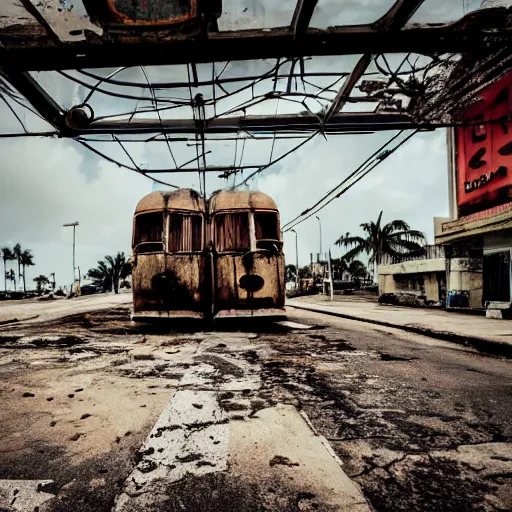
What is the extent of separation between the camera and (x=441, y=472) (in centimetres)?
196

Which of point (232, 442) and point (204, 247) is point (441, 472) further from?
point (204, 247)

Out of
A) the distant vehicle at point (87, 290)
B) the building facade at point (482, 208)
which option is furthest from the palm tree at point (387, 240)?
the distant vehicle at point (87, 290)

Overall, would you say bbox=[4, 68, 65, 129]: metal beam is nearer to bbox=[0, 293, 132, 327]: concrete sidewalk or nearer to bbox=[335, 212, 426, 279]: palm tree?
bbox=[0, 293, 132, 327]: concrete sidewalk

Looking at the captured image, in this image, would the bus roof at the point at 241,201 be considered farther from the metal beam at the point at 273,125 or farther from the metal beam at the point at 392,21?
the metal beam at the point at 392,21

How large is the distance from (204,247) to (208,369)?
16.7ft

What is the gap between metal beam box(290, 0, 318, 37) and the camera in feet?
15.8

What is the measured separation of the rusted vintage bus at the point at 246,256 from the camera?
8.76m

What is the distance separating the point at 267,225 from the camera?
31.6 feet

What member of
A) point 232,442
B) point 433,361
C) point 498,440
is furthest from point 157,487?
point 433,361

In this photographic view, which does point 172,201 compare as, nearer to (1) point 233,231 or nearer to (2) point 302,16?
(1) point 233,231

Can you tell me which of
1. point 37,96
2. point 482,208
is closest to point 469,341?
point 482,208

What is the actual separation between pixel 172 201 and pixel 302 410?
294 inches

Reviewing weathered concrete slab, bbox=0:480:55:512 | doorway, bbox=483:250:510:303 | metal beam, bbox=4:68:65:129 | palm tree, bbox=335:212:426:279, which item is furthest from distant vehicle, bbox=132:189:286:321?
palm tree, bbox=335:212:426:279

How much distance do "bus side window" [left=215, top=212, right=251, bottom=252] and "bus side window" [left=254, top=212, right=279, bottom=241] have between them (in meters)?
0.31
